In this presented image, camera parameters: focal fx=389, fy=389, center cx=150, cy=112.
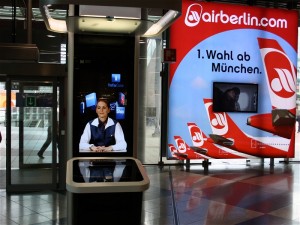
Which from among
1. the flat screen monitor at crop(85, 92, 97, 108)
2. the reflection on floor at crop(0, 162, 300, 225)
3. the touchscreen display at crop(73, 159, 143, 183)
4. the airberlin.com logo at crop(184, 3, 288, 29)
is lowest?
the reflection on floor at crop(0, 162, 300, 225)

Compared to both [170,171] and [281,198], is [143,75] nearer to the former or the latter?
[170,171]

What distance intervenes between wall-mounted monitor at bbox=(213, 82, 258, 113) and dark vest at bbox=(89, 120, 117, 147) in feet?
16.7

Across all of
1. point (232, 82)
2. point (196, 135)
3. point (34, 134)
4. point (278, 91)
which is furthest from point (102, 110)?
→ point (278, 91)

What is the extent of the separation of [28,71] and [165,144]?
4357 millimetres

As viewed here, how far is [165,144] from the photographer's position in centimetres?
1005

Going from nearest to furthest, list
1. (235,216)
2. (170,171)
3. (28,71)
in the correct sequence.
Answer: (235,216) → (28,71) → (170,171)

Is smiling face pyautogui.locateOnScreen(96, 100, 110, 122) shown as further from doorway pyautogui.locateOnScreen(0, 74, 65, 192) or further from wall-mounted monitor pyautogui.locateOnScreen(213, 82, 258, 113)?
wall-mounted monitor pyautogui.locateOnScreen(213, 82, 258, 113)

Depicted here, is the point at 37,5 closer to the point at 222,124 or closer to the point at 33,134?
the point at 33,134

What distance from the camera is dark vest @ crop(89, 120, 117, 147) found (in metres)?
5.38

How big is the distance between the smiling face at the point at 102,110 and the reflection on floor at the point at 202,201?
5.02 ft

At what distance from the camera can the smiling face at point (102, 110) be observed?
5.42m

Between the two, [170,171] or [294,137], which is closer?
[170,171]

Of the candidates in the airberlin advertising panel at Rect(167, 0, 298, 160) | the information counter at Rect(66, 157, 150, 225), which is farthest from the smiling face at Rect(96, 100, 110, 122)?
the airberlin advertising panel at Rect(167, 0, 298, 160)

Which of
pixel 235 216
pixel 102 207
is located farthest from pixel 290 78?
pixel 102 207
